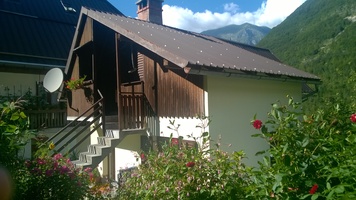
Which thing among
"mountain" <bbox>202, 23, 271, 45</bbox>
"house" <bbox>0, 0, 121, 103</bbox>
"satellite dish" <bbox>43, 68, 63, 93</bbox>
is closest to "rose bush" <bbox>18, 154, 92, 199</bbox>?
"satellite dish" <bbox>43, 68, 63, 93</bbox>

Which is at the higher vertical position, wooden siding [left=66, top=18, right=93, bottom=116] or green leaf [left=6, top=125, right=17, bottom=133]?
wooden siding [left=66, top=18, right=93, bottom=116]

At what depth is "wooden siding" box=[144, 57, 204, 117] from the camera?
6632 millimetres

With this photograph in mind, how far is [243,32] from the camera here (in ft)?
274

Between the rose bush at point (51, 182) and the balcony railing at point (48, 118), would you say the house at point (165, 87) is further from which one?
the balcony railing at point (48, 118)

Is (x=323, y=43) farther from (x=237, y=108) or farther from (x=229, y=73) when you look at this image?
(x=229, y=73)

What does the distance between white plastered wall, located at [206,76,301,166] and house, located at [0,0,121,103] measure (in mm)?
10755

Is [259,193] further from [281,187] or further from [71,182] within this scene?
[71,182]

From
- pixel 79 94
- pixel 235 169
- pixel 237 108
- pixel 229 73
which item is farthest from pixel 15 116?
pixel 79 94

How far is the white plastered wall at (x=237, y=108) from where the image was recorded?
6.66m

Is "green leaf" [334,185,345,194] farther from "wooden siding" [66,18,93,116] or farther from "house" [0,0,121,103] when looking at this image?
"house" [0,0,121,103]

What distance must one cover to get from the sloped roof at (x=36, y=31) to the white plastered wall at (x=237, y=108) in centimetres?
1098

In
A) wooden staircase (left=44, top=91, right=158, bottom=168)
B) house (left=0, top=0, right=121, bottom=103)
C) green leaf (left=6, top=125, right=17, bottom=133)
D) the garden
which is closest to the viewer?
the garden

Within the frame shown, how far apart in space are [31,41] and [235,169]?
1543cm

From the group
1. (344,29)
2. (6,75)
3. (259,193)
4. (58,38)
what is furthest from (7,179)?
(344,29)
